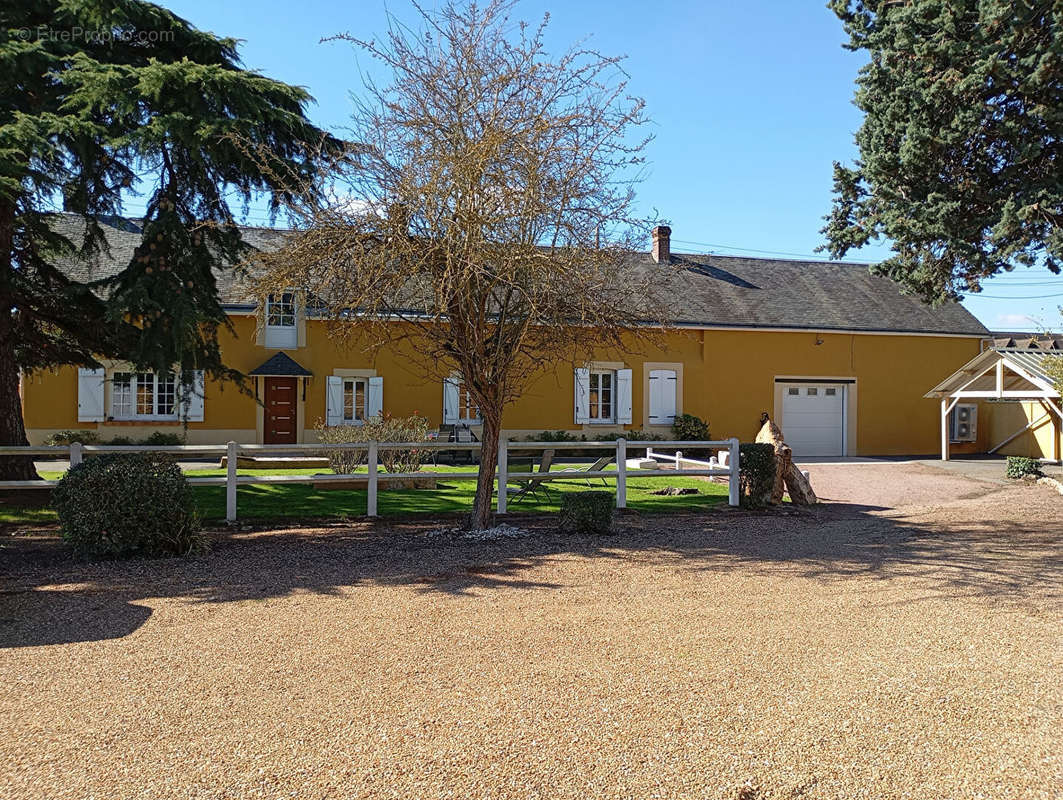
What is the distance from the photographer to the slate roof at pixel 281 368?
18312mm

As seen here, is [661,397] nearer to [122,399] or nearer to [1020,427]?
[1020,427]

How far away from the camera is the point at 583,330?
889 cm

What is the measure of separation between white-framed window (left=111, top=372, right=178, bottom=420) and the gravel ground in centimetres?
1085

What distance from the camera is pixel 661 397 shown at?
2084 cm

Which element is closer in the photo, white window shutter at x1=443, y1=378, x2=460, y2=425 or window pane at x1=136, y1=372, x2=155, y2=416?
window pane at x1=136, y1=372, x2=155, y2=416

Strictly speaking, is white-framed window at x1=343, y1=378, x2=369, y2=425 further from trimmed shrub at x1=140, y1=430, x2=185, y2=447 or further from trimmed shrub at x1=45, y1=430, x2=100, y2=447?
trimmed shrub at x1=45, y1=430, x2=100, y2=447

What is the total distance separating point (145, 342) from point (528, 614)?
6.28 m

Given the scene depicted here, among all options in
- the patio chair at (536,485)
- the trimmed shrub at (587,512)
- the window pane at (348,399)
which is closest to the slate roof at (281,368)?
the window pane at (348,399)

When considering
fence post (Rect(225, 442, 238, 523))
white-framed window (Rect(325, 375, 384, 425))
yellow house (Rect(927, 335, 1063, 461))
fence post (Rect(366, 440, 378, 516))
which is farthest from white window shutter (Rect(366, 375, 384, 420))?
yellow house (Rect(927, 335, 1063, 461))

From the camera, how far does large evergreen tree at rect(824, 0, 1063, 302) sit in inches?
382

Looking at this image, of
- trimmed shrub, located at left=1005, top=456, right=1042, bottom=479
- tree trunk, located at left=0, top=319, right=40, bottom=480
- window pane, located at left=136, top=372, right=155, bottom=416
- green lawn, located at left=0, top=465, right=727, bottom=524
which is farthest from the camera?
window pane, located at left=136, top=372, right=155, bottom=416

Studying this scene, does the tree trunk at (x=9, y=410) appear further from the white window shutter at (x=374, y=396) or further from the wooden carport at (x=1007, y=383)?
the wooden carport at (x=1007, y=383)

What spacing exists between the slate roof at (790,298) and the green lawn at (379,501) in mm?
7903

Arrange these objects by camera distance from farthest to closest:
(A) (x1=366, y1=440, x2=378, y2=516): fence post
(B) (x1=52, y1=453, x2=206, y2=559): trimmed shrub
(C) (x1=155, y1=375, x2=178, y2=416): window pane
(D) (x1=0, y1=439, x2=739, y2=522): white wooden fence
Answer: (C) (x1=155, y1=375, x2=178, y2=416): window pane < (A) (x1=366, y1=440, x2=378, y2=516): fence post < (D) (x1=0, y1=439, x2=739, y2=522): white wooden fence < (B) (x1=52, y1=453, x2=206, y2=559): trimmed shrub
